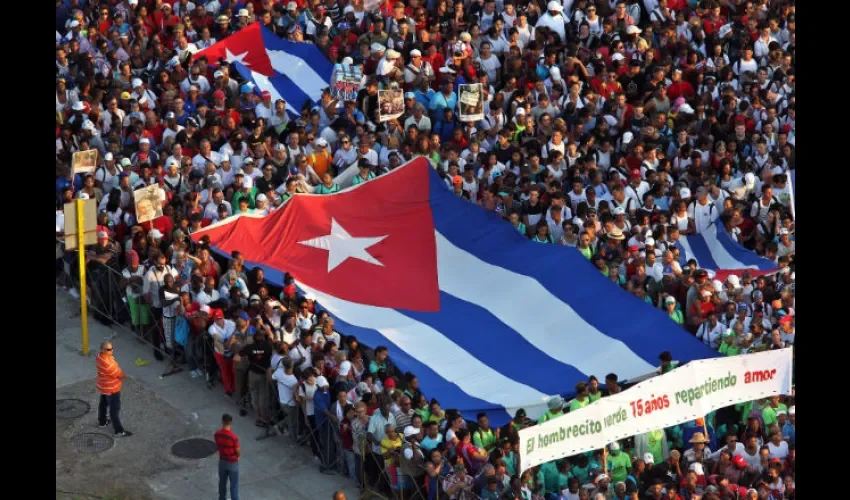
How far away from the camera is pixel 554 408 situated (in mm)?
18125

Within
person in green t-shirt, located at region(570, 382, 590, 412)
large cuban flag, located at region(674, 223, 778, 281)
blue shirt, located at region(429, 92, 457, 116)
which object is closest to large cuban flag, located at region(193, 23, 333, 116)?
blue shirt, located at region(429, 92, 457, 116)

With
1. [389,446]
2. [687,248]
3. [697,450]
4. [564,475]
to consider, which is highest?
[687,248]

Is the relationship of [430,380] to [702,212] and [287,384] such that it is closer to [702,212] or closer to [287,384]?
[287,384]

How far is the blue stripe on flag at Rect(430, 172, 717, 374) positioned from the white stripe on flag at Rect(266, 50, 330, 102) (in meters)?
4.15

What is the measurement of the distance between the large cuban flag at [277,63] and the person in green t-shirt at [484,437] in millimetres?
9806

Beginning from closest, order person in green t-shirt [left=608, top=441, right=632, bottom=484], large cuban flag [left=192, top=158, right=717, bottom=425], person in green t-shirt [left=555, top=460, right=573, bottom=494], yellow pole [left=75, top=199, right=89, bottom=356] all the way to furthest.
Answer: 1. person in green t-shirt [left=555, top=460, right=573, bottom=494]
2. person in green t-shirt [left=608, top=441, right=632, bottom=484]
3. large cuban flag [left=192, top=158, right=717, bottom=425]
4. yellow pole [left=75, top=199, right=89, bottom=356]

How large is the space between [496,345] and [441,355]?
829mm

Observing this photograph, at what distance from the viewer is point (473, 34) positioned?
27219mm

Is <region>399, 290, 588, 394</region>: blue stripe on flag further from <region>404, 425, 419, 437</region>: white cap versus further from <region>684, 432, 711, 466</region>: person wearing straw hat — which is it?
<region>404, 425, 419, 437</region>: white cap

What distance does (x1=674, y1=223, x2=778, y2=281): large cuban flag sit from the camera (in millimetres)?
21984

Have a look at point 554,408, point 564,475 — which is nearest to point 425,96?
point 554,408

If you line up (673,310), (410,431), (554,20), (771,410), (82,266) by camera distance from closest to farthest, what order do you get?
(410,431) < (771,410) < (82,266) < (673,310) < (554,20)

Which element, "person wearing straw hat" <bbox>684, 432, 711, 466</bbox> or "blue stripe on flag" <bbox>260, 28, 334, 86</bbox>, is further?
"blue stripe on flag" <bbox>260, 28, 334, 86</bbox>
